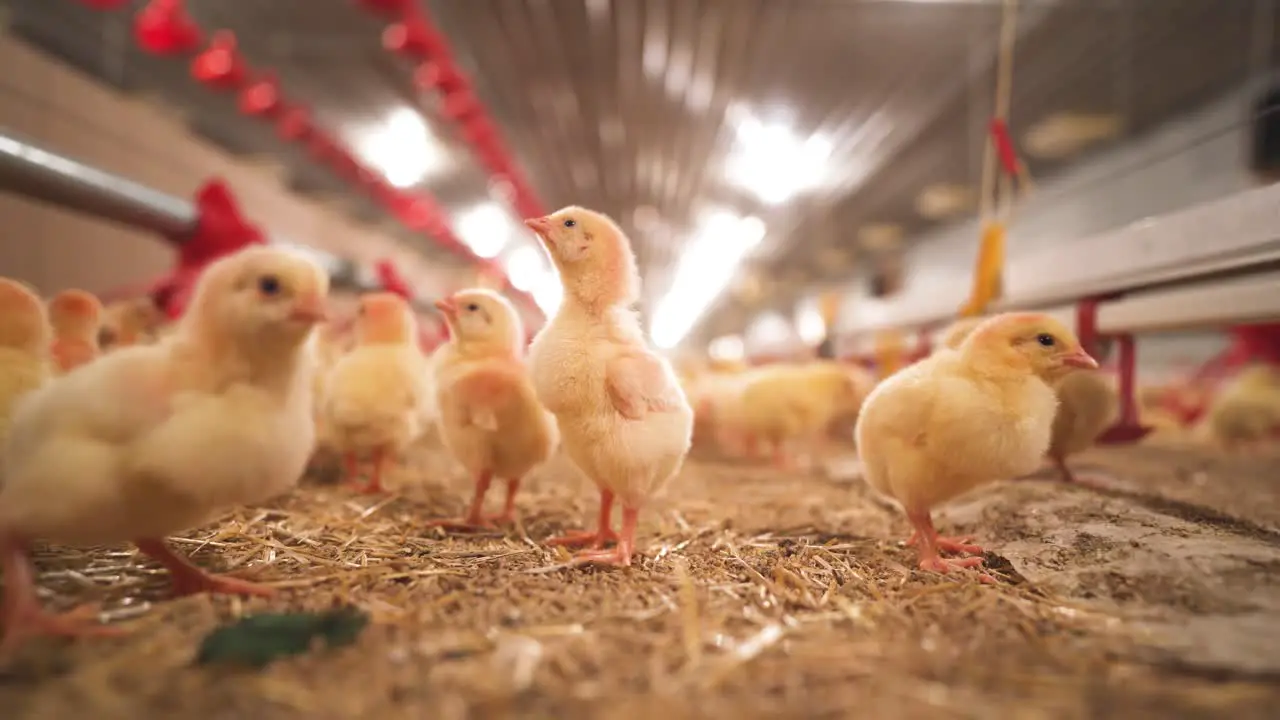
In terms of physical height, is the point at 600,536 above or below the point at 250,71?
below

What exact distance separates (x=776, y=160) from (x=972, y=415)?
614cm

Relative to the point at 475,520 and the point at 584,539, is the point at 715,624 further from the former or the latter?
the point at 475,520

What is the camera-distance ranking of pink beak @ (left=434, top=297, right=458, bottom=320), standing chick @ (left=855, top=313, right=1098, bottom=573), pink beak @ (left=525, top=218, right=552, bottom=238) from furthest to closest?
pink beak @ (left=434, top=297, right=458, bottom=320)
pink beak @ (left=525, top=218, right=552, bottom=238)
standing chick @ (left=855, top=313, right=1098, bottom=573)

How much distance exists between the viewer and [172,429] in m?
1.11

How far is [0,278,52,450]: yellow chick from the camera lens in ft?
5.18

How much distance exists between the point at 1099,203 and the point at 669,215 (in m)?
5.33

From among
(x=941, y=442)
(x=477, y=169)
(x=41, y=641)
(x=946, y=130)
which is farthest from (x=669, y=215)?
(x=41, y=641)

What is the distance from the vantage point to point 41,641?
1076 millimetres

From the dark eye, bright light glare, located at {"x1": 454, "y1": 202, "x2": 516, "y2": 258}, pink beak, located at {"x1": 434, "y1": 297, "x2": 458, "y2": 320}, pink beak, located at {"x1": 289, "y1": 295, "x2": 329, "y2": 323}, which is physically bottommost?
pink beak, located at {"x1": 289, "y1": 295, "x2": 329, "y2": 323}

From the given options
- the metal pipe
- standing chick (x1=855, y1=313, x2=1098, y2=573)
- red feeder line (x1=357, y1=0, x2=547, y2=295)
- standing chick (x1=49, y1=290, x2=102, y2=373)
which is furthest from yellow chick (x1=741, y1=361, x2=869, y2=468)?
the metal pipe

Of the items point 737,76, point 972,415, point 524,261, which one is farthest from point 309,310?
point 524,261

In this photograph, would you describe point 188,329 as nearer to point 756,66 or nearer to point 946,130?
point 756,66

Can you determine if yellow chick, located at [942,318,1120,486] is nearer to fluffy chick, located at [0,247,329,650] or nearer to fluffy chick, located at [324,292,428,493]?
fluffy chick, located at [324,292,428,493]

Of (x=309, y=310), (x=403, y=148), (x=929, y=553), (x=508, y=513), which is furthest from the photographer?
(x=403, y=148)
